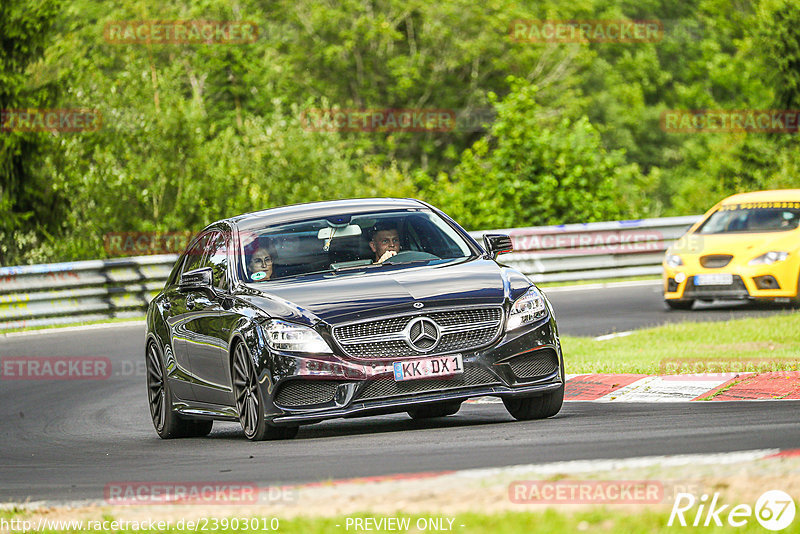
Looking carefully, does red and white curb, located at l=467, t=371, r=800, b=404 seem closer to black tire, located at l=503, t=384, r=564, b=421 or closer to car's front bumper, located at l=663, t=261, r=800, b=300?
black tire, located at l=503, t=384, r=564, b=421

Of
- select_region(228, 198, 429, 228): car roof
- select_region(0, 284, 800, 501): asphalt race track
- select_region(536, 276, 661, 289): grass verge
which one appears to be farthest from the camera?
select_region(536, 276, 661, 289): grass verge

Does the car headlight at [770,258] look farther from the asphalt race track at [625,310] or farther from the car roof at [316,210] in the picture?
the car roof at [316,210]

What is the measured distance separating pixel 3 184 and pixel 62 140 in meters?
2.23

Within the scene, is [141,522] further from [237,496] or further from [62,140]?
[62,140]

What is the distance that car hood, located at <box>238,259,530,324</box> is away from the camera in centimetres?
887

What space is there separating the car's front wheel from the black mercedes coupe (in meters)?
0.14

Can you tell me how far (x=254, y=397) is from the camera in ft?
29.8

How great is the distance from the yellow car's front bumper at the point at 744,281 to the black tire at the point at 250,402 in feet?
35.0

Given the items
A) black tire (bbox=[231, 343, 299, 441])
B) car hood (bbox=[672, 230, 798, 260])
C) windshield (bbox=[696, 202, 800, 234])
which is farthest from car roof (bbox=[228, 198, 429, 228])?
windshield (bbox=[696, 202, 800, 234])

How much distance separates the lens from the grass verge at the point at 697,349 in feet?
39.5

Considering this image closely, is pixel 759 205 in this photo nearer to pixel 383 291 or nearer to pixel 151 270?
pixel 151 270

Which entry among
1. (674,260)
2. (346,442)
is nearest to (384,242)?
(346,442)

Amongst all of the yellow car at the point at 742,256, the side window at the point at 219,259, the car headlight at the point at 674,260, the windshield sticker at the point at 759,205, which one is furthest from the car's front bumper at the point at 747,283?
the side window at the point at 219,259

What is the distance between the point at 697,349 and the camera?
13.9 metres
